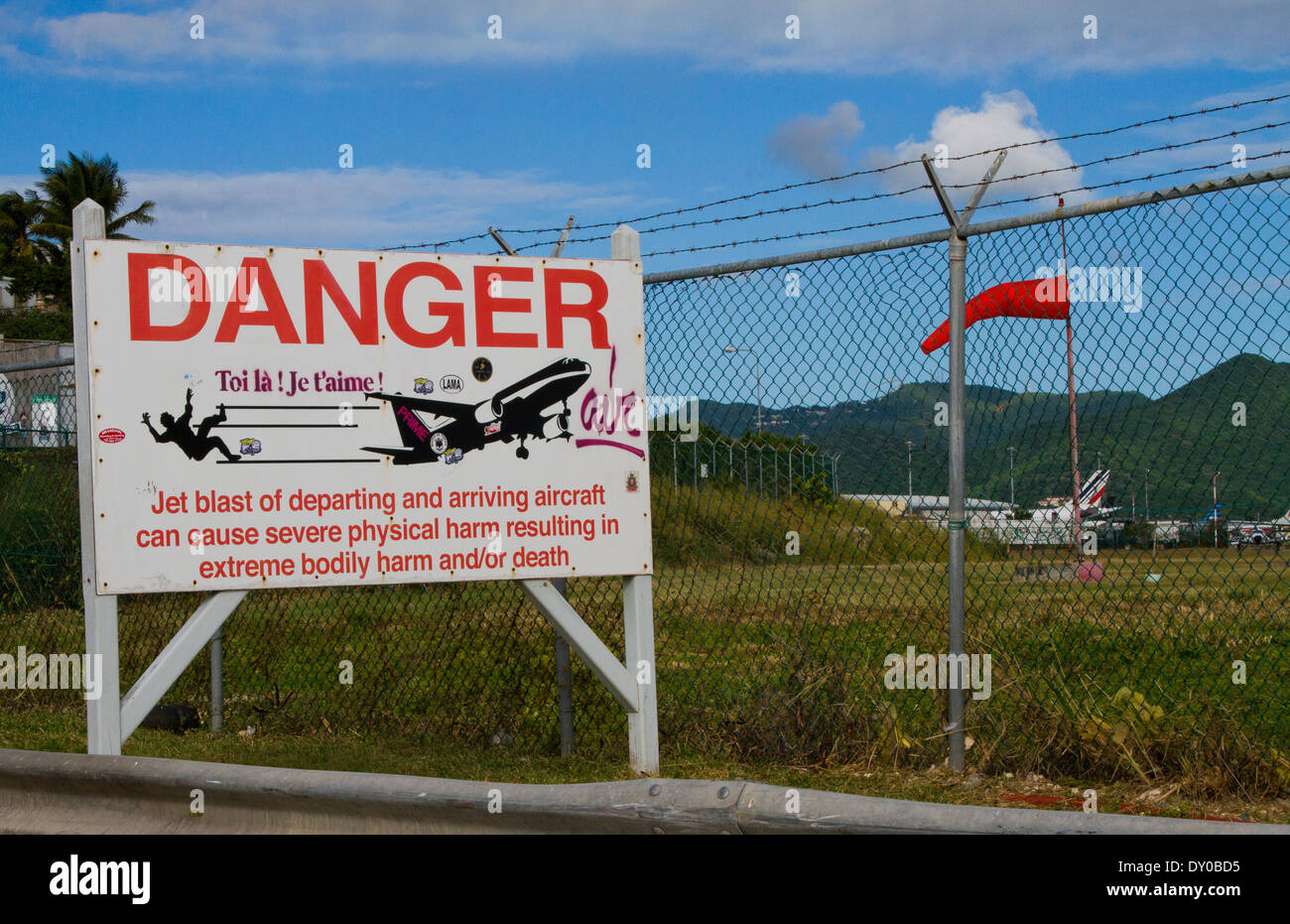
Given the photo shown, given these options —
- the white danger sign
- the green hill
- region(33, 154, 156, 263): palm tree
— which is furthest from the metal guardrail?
region(33, 154, 156, 263): palm tree

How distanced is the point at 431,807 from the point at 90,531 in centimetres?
208

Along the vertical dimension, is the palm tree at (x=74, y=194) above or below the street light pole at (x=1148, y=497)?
above

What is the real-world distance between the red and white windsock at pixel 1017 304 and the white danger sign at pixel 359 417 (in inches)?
57.1

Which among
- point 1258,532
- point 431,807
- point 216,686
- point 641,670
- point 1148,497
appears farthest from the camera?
point 216,686

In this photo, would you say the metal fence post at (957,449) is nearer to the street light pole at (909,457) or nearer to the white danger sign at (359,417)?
the street light pole at (909,457)

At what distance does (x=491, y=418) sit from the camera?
19.6 feet

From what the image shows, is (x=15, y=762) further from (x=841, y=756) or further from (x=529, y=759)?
(x=841, y=756)

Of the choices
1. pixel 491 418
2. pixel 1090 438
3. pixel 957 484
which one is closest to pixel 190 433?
pixel 491 418

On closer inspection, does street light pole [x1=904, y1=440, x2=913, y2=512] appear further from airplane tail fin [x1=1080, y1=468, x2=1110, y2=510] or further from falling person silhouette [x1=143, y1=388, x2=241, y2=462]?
falling person silhouette [x1=143, y1=388, x2=241, y2=462]

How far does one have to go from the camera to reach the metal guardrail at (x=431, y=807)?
4.02m
